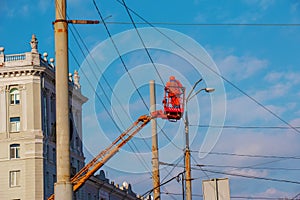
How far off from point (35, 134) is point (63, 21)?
246 feet

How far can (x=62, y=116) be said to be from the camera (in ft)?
50.6

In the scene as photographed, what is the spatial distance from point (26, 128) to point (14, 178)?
6534 millimetres

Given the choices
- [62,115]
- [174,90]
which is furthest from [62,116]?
[174,90]

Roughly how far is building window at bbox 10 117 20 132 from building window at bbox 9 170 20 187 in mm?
5429

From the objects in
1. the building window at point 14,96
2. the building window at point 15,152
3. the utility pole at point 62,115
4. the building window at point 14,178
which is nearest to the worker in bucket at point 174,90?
the utility pole at point 62,115

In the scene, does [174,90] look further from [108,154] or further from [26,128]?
[26,128]

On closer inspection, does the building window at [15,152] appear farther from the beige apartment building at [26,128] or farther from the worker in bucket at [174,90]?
the worker in bucket at [174,90]

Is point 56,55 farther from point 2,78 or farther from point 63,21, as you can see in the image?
point 2,78

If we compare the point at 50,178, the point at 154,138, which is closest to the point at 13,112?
the point at 50,178

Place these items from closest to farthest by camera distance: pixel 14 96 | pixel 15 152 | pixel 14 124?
pixel 15 152
pixel 14 124
pixel 14 96

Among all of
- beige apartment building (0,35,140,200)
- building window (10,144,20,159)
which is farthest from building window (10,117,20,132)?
building window (10,144,20,159)

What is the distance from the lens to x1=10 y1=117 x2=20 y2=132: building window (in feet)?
299

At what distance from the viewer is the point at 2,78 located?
91.6 metres

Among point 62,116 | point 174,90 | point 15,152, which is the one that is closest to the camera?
point 62,116
